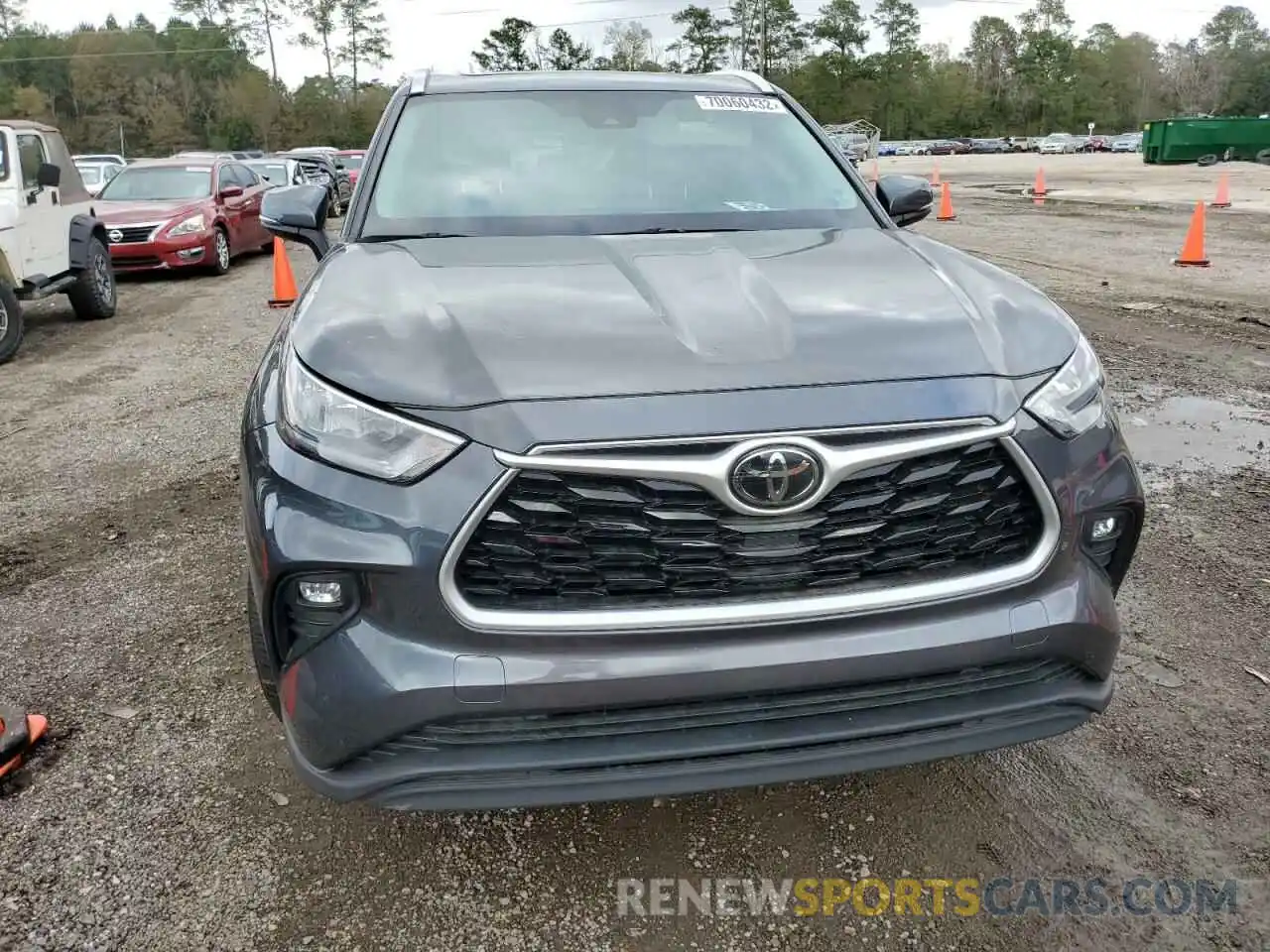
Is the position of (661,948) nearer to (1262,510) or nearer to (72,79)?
(1262,510)

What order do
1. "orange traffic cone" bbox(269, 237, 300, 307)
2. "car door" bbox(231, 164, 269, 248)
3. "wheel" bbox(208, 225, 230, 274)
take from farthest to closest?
"car door" bbox(231, 164, 269, 248) → "wheel" bbox(208, 225, 230, 274) → "orange traffic cone" bbox(269, 237, 300, 307)

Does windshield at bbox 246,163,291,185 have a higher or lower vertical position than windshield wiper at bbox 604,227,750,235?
higher

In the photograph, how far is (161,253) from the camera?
1205cm

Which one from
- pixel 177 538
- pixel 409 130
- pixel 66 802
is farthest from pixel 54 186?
pixel 66 802

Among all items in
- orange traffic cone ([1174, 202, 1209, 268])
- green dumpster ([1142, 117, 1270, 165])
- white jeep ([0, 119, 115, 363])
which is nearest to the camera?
white jeep ([0, 119, 115, 363])

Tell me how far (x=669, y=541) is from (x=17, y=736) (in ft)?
6.14

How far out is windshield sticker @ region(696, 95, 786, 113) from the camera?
3.57 metres

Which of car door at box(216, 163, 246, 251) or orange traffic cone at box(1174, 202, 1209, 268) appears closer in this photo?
orange traffic cone at box(1174, 202, 1209, 268)

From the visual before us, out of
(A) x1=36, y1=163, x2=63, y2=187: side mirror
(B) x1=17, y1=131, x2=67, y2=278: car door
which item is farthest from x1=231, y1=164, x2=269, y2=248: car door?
(A) x1=36, y1=163, x2=63, y2=187: side mirror

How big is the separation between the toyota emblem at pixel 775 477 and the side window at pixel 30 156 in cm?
849

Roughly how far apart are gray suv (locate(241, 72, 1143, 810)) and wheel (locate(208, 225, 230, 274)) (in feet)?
37.9

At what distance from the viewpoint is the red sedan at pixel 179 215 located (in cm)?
1200

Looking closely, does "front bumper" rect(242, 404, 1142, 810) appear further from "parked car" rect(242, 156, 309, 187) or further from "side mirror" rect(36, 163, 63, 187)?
"parked car" rect(242, 156, 309, 187)

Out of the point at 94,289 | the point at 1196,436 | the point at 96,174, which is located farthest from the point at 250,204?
the point at 1196,436
